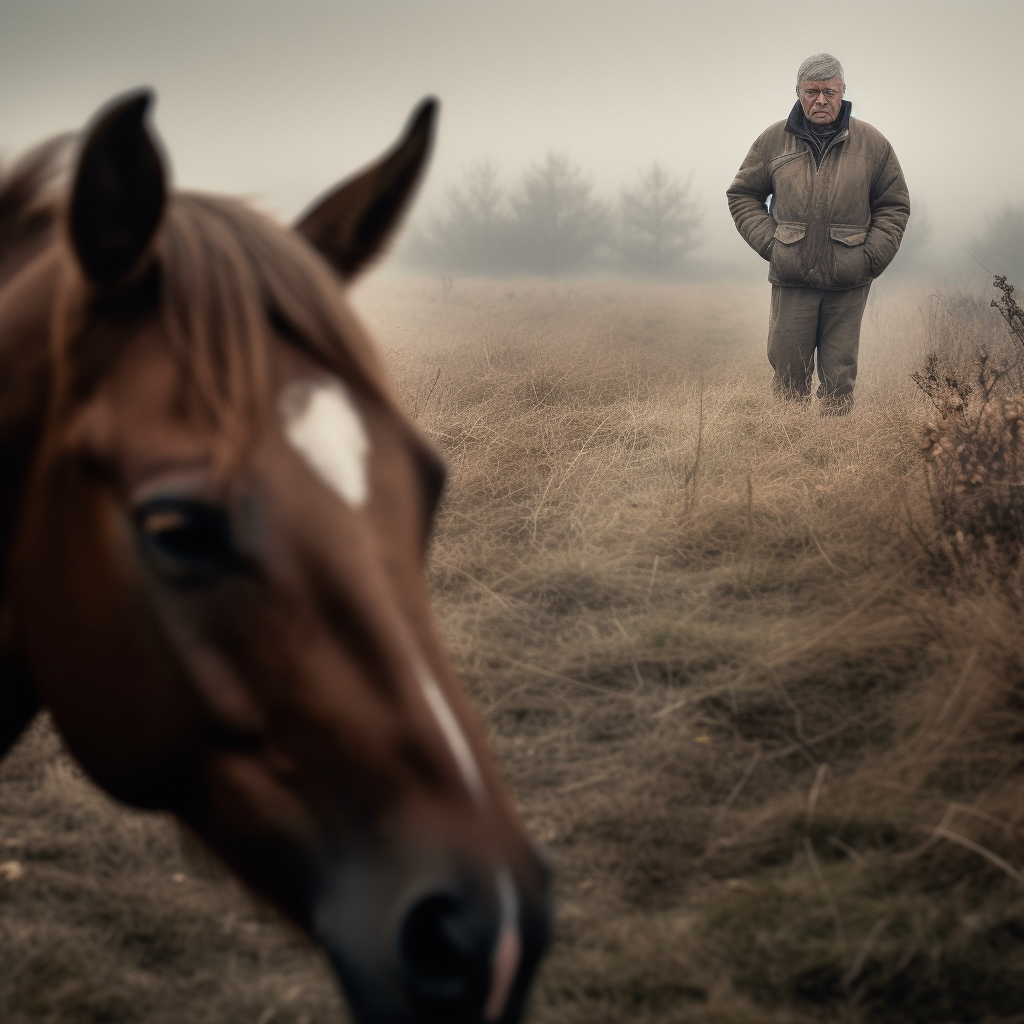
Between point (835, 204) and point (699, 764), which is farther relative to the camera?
point (835, 204)

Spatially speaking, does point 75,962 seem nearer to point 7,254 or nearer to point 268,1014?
point 268,1014

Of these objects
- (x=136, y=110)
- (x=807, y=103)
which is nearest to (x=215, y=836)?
(x=136, y=110)

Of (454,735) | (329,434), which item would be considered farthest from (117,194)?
(454,735)

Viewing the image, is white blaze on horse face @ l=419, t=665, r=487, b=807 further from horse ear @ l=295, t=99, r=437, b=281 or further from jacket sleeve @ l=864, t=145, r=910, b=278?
jacket sleeve @ l=864, t=145, r=910, b=278

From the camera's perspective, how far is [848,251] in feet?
20.4

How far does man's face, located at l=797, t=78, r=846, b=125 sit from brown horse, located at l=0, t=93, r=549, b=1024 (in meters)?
5.84

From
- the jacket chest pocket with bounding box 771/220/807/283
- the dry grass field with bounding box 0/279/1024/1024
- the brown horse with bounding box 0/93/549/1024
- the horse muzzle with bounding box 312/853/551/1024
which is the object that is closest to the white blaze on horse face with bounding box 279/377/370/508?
the brown horse with bounding box 0/93/549/1024

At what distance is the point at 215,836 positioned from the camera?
42.6 inches

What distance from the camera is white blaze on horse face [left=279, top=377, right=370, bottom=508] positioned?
3.38 feet

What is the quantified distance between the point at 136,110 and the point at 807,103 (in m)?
6.06

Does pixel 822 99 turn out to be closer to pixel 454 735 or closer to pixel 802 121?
pixel 802 121

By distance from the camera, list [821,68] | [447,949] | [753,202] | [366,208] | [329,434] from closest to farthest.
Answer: [447,949] < [329,434] < [366,208] < [821,68] < [753,202]

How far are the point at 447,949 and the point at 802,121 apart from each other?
21.5 feet

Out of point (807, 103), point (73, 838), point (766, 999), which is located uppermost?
point (807, 103)
